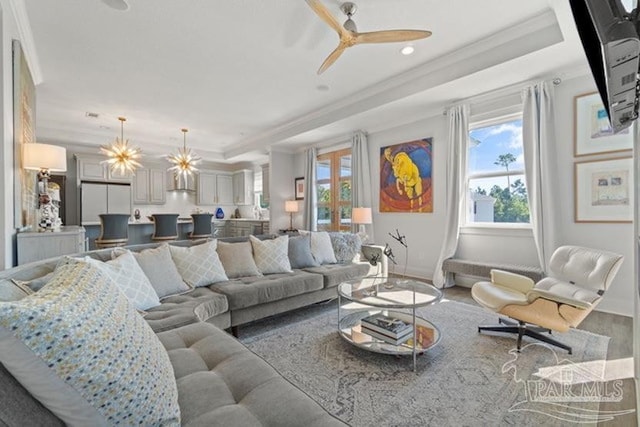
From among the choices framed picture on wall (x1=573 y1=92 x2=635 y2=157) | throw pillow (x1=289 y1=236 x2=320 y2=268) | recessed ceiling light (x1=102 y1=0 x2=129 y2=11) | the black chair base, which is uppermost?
recessed ceiling light (x1=102 y1=0 x2=129 y2=11)

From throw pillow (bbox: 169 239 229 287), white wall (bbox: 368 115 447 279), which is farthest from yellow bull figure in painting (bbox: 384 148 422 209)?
throw pillow (bbox: 169 239 229 287)

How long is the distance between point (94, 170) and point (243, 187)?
352 centimetres

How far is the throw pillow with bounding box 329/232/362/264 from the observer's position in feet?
12.5

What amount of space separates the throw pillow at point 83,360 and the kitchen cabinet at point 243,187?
8.01 metres

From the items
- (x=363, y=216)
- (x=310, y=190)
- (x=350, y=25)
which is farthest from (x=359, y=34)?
(x=310, y=190)

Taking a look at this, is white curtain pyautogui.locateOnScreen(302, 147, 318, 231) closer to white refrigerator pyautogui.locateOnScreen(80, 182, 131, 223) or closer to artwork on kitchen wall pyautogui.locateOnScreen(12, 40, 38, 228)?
white refrigerator pyautogui.locateOnScreen(80, 182, 131, 223)

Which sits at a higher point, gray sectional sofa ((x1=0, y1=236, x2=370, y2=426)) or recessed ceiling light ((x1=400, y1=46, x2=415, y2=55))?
recessed ceiling light ((x1=400, y1=46, x2=415, y2=55))

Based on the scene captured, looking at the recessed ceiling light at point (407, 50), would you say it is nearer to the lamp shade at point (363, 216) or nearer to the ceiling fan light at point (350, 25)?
the ceiling fan light at point (350, 25)

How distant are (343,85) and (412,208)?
2.20m

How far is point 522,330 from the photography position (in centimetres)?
235

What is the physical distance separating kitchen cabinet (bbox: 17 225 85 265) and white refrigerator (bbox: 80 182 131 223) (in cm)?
462

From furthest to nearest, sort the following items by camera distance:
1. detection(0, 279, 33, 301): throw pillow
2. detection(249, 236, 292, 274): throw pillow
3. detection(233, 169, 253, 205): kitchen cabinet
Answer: detection(233, 169, 253, 205): kitchen cabinet
detection(249, 236, 292, 274): throw pillow
detection(0, 279, 33, 301): throw pillow

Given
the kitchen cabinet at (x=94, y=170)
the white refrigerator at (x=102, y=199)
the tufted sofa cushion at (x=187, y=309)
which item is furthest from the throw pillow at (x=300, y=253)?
the kitchen cabinet at (x=94, y=170)

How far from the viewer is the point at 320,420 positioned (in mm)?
930
